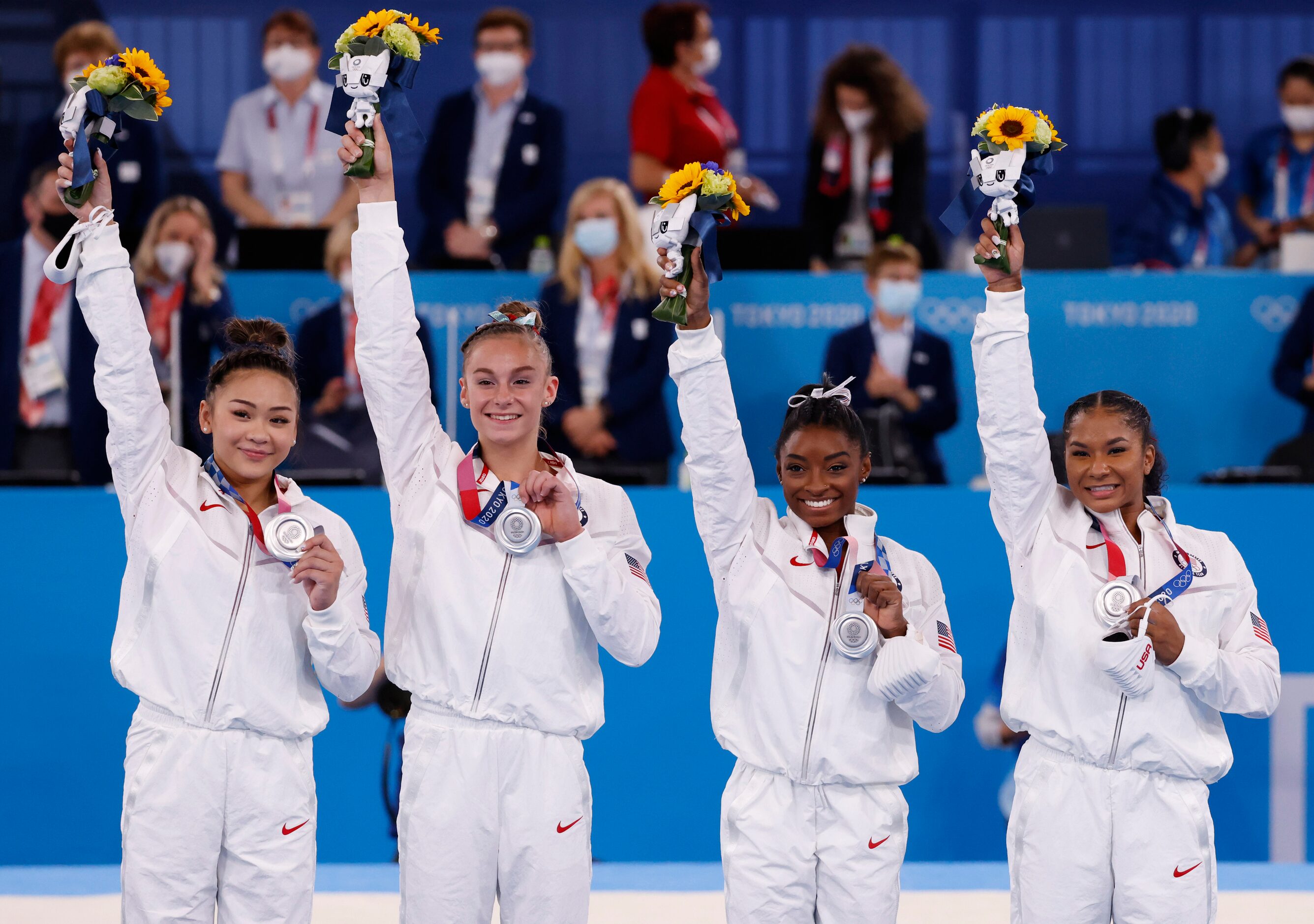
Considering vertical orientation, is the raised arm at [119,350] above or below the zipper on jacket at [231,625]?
above

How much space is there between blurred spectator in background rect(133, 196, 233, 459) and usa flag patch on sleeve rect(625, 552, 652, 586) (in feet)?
10.9

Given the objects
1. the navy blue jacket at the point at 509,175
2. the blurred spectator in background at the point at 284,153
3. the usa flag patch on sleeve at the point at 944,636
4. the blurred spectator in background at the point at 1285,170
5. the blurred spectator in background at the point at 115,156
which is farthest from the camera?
the blurred spectator in background at the point at 1285,170

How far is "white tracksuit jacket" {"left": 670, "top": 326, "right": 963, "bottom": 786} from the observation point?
3355 mm

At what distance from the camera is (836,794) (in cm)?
339

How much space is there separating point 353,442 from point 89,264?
3.16 m

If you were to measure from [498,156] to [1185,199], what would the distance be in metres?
3.82

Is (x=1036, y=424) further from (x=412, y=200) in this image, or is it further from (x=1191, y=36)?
(x=1191, y=36)

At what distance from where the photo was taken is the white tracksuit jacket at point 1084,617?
3.38 meters

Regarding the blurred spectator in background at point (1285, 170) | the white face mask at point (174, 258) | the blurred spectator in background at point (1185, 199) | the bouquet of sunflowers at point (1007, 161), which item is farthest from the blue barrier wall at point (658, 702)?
the blurred spectator in background at point (1285, 170)

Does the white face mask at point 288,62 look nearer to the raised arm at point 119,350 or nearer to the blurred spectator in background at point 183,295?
the blurred spectator in background at point 183,295

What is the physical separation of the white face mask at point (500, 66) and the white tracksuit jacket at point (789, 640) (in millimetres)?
4446

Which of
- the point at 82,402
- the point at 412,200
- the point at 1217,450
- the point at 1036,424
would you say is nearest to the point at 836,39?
the point at 412,200

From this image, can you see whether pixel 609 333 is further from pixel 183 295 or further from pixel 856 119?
pixel 856 119

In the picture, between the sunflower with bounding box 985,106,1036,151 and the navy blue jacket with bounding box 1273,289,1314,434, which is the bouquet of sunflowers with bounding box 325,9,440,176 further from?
the navy blue jacket with bounding box 1273,289,1314,434
